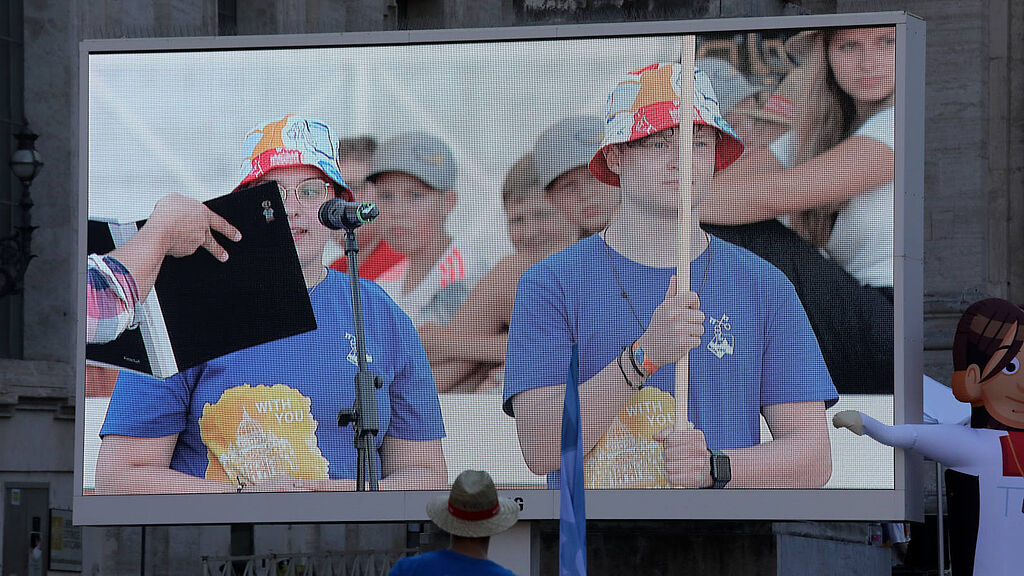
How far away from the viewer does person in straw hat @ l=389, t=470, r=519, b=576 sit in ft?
16.1

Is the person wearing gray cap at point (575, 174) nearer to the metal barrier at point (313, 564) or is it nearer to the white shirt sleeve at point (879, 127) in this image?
the white shirt sleeve at point (879, 127)

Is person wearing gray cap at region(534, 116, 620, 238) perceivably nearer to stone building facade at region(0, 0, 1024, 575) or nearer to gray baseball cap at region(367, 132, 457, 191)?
gray baseball cap at region(367, 132, 457, 191)

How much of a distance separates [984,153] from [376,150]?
32.4 ft

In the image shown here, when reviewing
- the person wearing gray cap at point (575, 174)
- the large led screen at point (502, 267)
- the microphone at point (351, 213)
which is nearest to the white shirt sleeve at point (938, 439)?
the large led screen at point (502, 267)

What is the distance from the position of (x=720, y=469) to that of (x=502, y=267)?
6.60 feet

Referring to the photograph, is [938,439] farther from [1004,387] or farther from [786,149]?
[786,149]

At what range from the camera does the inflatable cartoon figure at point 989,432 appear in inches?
401

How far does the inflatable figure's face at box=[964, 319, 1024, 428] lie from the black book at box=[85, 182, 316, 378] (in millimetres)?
4579

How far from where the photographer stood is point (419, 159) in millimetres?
11438

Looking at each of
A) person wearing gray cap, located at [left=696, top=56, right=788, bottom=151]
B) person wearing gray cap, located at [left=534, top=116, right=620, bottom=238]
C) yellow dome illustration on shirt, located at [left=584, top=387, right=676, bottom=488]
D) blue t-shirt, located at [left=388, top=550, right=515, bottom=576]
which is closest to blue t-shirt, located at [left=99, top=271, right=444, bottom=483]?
yellow dome illustration on shirt, located at [left=584, top=387, right=676, bottom=488]

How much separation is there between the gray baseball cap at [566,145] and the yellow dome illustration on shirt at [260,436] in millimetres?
2353

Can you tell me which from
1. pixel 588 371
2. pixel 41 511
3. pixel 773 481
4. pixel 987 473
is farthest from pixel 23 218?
pixel 987 473

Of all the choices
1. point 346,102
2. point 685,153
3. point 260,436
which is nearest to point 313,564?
point 260,436

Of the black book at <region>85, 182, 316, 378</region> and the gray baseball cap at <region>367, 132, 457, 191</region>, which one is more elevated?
the gray baseball cap at <region>367, 132, 457, 191</region>
